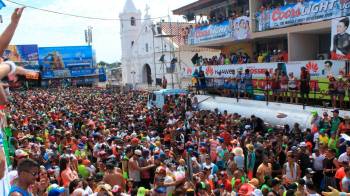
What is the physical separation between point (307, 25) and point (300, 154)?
9968mm

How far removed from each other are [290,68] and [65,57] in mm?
54635

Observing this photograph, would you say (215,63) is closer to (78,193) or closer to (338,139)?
(338,139)

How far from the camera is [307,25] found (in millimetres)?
17703

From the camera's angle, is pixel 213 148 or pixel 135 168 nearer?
pixel 135 168

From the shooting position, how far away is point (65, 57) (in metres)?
66.1

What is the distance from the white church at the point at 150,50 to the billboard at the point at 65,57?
1396cm

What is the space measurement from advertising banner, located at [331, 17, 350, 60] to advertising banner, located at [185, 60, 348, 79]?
498 mm

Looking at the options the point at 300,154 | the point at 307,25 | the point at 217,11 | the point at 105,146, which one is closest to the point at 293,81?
the point at 307,25

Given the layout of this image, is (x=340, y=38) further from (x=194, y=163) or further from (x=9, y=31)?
(x=9, y=31)

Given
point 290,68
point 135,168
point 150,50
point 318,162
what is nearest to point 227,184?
point 135,168

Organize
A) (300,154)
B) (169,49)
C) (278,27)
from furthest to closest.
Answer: (169,49)
(278,27)
(300,154)

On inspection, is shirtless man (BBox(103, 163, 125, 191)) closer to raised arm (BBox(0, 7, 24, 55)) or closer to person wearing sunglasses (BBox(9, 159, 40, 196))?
person wearing sunglasses (BBox(9, 159, 40, 196))

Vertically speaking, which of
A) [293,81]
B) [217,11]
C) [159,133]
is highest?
[217,11]

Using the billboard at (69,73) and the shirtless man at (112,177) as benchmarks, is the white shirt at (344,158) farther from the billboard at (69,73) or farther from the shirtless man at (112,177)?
the billboard at (69,73)
